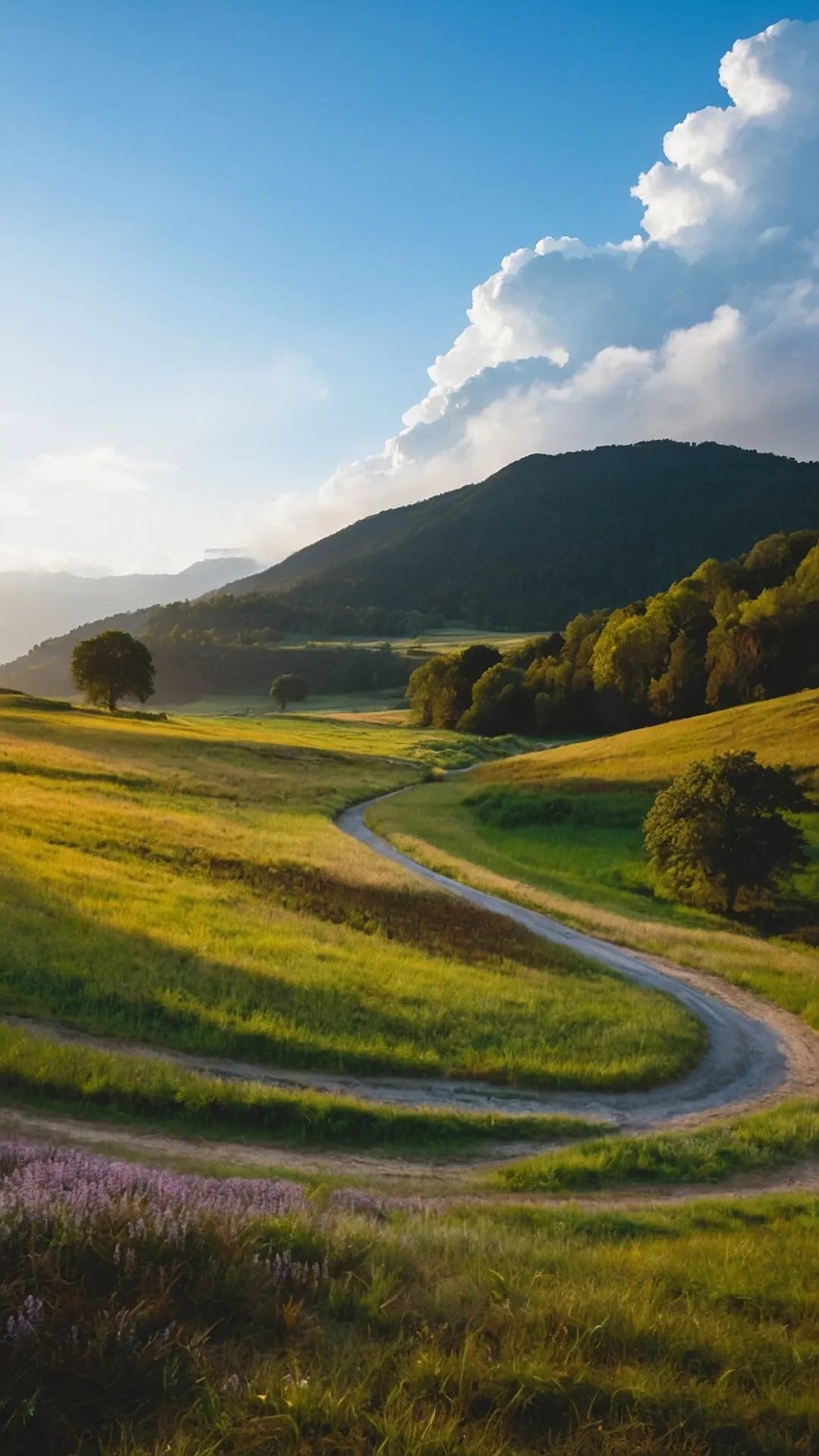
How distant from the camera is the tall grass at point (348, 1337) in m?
4.41

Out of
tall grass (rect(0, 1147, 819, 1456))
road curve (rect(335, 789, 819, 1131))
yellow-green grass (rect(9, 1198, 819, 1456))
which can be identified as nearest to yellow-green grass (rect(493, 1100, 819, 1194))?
road curve (rect(335, 789, 819, 1131))

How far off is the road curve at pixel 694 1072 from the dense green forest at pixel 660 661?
6458cm

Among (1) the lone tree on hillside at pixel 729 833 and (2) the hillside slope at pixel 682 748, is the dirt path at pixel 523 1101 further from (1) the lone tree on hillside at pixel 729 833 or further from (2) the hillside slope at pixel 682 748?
(2) the hillside slope at pixel 682 748

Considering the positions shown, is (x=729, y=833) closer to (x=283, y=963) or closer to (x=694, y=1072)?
(x=694, y=1072)

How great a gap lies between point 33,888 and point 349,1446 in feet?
63.4

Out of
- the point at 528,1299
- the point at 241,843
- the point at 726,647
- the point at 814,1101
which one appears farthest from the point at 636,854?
the point at 726,647

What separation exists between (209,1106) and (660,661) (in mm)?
99909

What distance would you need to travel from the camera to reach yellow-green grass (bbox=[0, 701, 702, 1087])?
15.8m

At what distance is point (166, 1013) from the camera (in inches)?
618

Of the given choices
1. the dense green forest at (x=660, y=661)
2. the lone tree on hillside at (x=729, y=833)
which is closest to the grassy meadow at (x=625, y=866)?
the lone tree on hillside at (x=729, y=833)

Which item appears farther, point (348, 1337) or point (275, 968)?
point (275, 968)

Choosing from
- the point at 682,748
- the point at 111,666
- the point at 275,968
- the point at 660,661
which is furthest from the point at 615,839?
the point at 111,666

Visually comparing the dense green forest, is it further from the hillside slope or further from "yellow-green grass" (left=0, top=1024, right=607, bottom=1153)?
"yellow-green grass" (left=0, top=1024, right=607, bottom=1153)

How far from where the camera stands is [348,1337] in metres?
5.24
